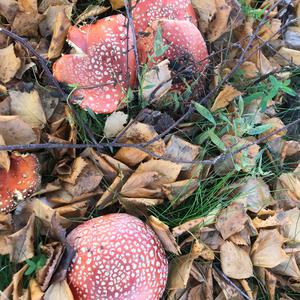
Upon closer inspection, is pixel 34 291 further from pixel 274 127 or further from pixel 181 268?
pixel 274 127

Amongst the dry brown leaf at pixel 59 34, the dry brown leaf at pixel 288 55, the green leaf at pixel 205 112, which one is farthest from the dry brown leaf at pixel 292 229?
the dry brown leaf at pixel 59 34

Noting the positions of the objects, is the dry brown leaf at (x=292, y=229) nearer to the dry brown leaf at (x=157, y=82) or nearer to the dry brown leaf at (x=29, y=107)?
the dry brown leaf at (x=157, y=82)

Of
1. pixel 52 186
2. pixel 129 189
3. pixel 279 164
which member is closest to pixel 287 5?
pixel 279 164

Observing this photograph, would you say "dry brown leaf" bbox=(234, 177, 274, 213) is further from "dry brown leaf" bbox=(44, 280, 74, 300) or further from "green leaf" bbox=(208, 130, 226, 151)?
"dry brown leaf" bbox=(44, 280, 74, 300)

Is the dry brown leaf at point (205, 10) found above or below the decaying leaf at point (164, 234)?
above

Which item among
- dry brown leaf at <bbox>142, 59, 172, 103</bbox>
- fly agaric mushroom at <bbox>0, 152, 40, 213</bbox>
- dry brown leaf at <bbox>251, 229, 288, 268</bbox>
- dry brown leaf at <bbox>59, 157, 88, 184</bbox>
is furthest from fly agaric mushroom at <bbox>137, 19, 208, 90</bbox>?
dry brown leaf at <bbox>251, 229, 288, 268</bbox>

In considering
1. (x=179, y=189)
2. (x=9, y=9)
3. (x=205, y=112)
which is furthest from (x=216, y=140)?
(x=9, y=9)

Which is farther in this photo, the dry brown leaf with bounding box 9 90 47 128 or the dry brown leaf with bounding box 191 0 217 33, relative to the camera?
the dry brown leaf with bounding box 191 0 217 33
